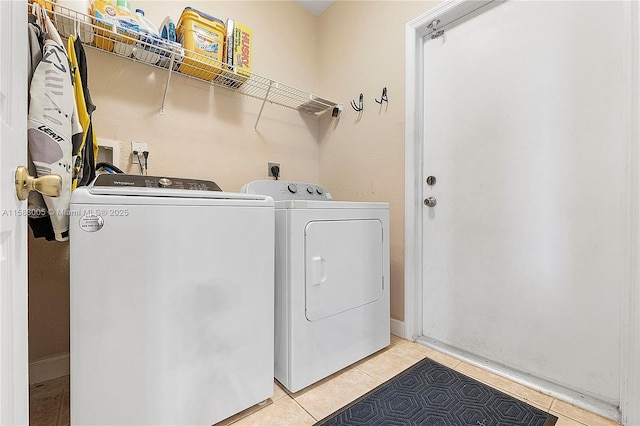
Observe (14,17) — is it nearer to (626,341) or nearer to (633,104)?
(633,104)

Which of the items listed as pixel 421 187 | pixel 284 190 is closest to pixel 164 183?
pixel 284 190

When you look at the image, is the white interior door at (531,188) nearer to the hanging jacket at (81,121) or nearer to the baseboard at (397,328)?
the baseboard at (397,328)

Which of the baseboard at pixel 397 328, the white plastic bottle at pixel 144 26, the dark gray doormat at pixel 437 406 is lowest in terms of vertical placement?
the dark gray doormat at pixel 437 406

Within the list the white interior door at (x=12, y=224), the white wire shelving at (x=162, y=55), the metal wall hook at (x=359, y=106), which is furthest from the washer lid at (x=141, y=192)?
the metal wall hook at (x=359, y=106)

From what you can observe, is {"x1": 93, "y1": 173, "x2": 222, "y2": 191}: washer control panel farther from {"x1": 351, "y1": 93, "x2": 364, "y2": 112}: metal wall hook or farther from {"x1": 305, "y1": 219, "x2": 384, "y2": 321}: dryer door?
{"x1": 351, "y1": 93, "x2": 364, "y2": 112}: metal wall hook

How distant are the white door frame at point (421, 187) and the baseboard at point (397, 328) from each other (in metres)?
0.04

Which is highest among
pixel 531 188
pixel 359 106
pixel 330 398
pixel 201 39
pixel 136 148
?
pixel 201 39

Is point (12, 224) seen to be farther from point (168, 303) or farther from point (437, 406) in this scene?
point (437, 406)

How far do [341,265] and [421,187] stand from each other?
80cm

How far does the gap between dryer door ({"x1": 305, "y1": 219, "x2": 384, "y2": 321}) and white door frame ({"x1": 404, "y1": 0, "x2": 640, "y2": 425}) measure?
326mm

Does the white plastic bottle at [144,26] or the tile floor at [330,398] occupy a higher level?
the white plastic bottle at [144,26]

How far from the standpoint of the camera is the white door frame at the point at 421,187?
108 centimetres

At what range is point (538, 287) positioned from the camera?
1355 millimetres

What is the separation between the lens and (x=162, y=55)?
1.53 metres
